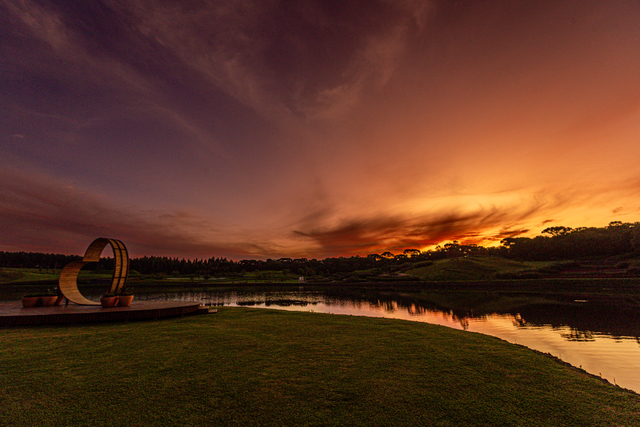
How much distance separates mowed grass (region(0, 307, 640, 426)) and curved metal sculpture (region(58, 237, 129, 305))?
21.2 feet

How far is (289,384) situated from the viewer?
20.5 feet

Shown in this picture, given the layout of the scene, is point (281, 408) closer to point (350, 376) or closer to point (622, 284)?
point (350, 376)

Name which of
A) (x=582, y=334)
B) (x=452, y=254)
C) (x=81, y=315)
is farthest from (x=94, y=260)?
(x=452, y=254)

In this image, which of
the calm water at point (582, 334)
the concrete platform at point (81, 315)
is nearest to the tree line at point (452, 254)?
the calm water at point (582, 334)

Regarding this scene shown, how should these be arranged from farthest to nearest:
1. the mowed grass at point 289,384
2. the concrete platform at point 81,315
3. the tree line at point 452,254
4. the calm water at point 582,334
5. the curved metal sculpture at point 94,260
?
the tree line at point 452,254 < the curved metal sculpture at point 94,260 < the concrete platform at point 81,315 < the calm water at point 582,334 < the mowed grass at point 289,384

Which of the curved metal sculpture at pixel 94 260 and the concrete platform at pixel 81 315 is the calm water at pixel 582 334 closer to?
the concrete platform at pixel 81 315

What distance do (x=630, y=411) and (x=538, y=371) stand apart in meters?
2.08

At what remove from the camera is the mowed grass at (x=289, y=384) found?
4.96m

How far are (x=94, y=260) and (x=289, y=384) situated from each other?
60.7 feet

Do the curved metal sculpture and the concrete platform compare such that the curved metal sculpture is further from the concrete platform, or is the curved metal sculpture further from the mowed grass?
the mowed grass

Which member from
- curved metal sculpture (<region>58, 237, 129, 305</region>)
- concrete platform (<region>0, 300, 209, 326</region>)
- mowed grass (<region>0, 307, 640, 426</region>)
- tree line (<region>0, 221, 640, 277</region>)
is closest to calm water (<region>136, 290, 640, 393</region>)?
mowed grass (<region>0, 307, 640, 426</region>)

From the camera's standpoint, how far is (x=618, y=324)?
21.0 m

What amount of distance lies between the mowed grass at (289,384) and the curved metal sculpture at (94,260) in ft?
21.2

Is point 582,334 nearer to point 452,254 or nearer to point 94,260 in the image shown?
point 94,260
